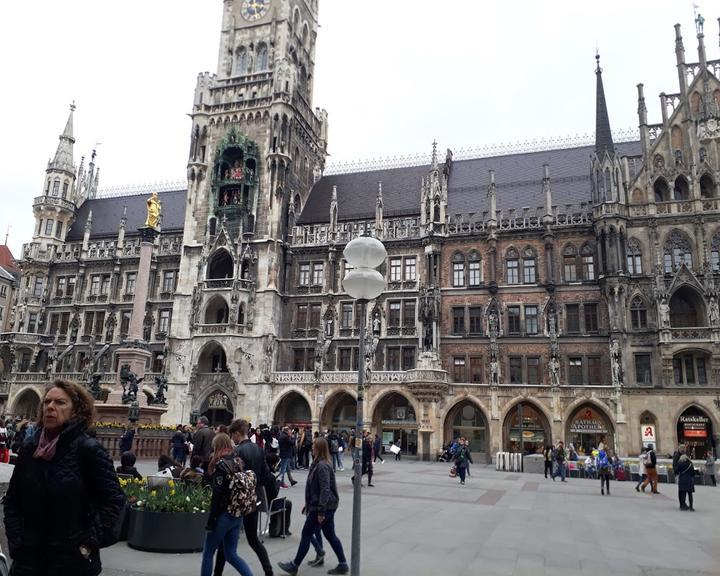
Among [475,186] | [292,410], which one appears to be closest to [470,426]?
[292,410]

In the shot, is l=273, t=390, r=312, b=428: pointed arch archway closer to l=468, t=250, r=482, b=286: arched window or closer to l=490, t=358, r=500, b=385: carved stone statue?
l=490, t=358, r=500, b=385: carved stone statue

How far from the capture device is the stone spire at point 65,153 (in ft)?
189

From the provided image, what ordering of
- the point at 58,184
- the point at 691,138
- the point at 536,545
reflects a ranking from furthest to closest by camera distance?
the point at 58,184
the point at 691,138
the point at 536,545

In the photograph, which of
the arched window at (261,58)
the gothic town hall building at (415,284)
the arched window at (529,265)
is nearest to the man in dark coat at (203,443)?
the gothic town hall building at (415,284)

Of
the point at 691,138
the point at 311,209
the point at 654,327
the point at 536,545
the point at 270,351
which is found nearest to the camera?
the point at 536,545

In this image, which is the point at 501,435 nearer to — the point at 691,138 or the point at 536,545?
the point at 691,138

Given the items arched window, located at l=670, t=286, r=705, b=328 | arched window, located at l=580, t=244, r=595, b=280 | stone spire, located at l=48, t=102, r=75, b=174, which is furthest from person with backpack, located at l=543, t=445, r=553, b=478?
stone spire, located at l=48, t=102, r=75, b=174

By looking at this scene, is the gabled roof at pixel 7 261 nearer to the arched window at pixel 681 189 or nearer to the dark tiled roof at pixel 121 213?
the dark tiled roof at pixel 121 213

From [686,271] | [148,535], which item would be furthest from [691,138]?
[148,535]

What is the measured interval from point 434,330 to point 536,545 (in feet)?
98.1

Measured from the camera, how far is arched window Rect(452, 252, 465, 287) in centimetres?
4281

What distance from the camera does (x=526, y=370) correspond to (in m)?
39.4

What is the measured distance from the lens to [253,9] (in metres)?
53.5

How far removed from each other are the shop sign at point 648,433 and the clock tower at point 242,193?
25246 millimetres
